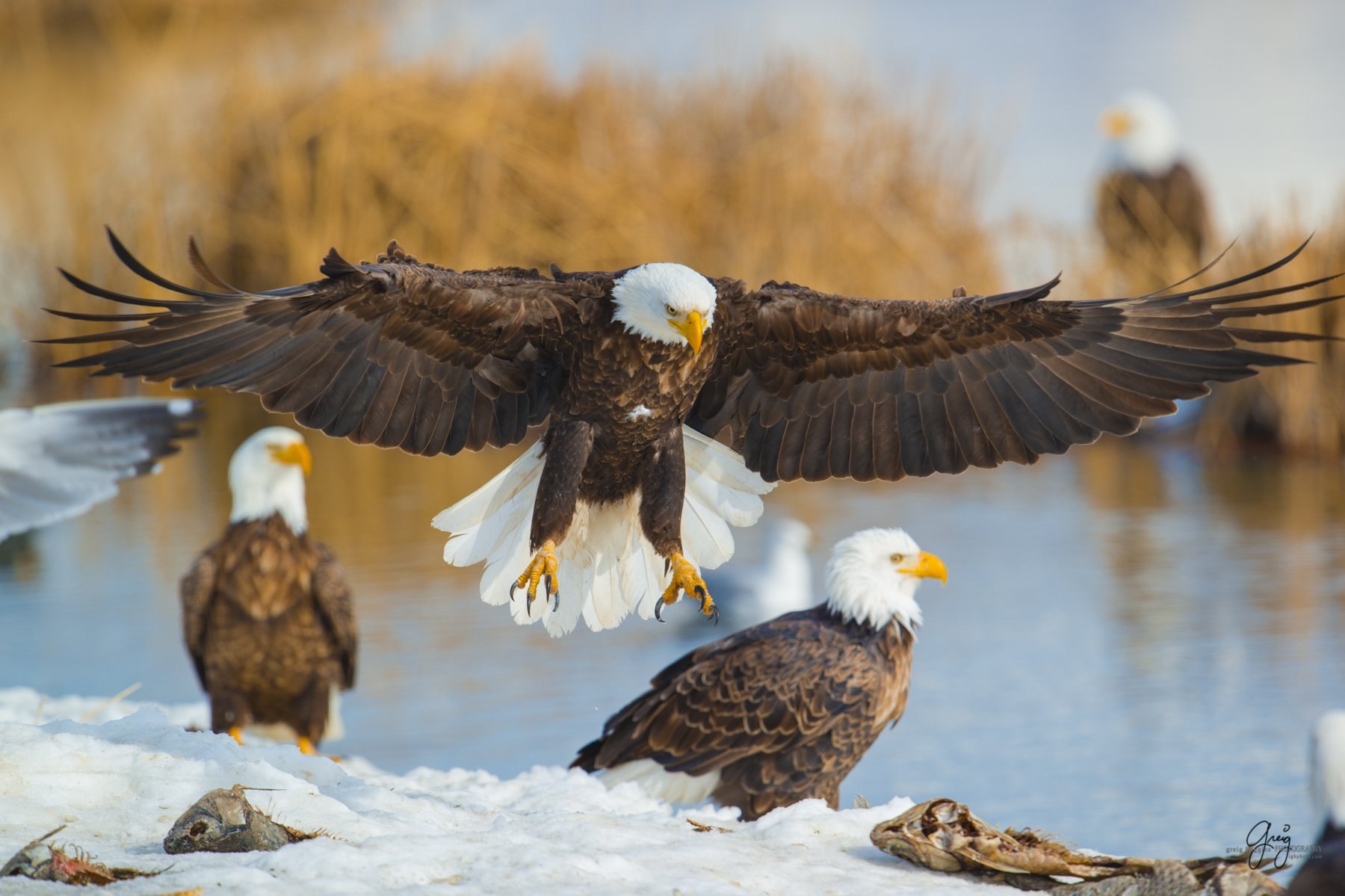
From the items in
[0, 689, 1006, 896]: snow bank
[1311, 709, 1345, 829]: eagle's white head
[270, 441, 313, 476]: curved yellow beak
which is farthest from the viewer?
[270, 441, 313, 476]: curved yellow beak

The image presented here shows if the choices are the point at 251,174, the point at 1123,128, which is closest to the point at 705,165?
the point at 1123,128

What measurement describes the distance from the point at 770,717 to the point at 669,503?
0.74 m

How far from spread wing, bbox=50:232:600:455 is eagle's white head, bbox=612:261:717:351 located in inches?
6.8

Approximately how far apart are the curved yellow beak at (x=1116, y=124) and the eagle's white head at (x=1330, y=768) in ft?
34.8

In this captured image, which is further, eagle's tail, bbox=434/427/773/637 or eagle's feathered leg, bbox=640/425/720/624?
eagle's tail, bbox=434/427/773/637

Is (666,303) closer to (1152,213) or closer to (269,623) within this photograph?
(269,623)

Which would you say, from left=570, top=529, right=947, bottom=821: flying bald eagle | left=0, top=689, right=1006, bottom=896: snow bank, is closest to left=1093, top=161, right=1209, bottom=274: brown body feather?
left=570, top=529, right=947, bottom=821: flying bald eagle

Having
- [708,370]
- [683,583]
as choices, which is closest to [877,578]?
[683,583]

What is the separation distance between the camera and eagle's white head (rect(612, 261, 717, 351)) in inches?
152

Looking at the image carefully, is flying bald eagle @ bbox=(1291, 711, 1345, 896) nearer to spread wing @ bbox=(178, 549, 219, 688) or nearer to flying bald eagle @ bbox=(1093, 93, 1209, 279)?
spread wing @ bbox=(178, 549, 219, 688)

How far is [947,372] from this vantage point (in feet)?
14.3

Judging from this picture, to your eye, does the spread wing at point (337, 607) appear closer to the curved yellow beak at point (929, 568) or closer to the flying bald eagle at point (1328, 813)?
the curved yellow beak at point (929, 568)

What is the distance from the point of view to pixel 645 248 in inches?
504

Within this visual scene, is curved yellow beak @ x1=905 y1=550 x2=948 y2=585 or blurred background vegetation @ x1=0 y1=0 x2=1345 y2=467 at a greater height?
blurred background vegetation @ x1=0 y1=0 x2=1345 y2=467
